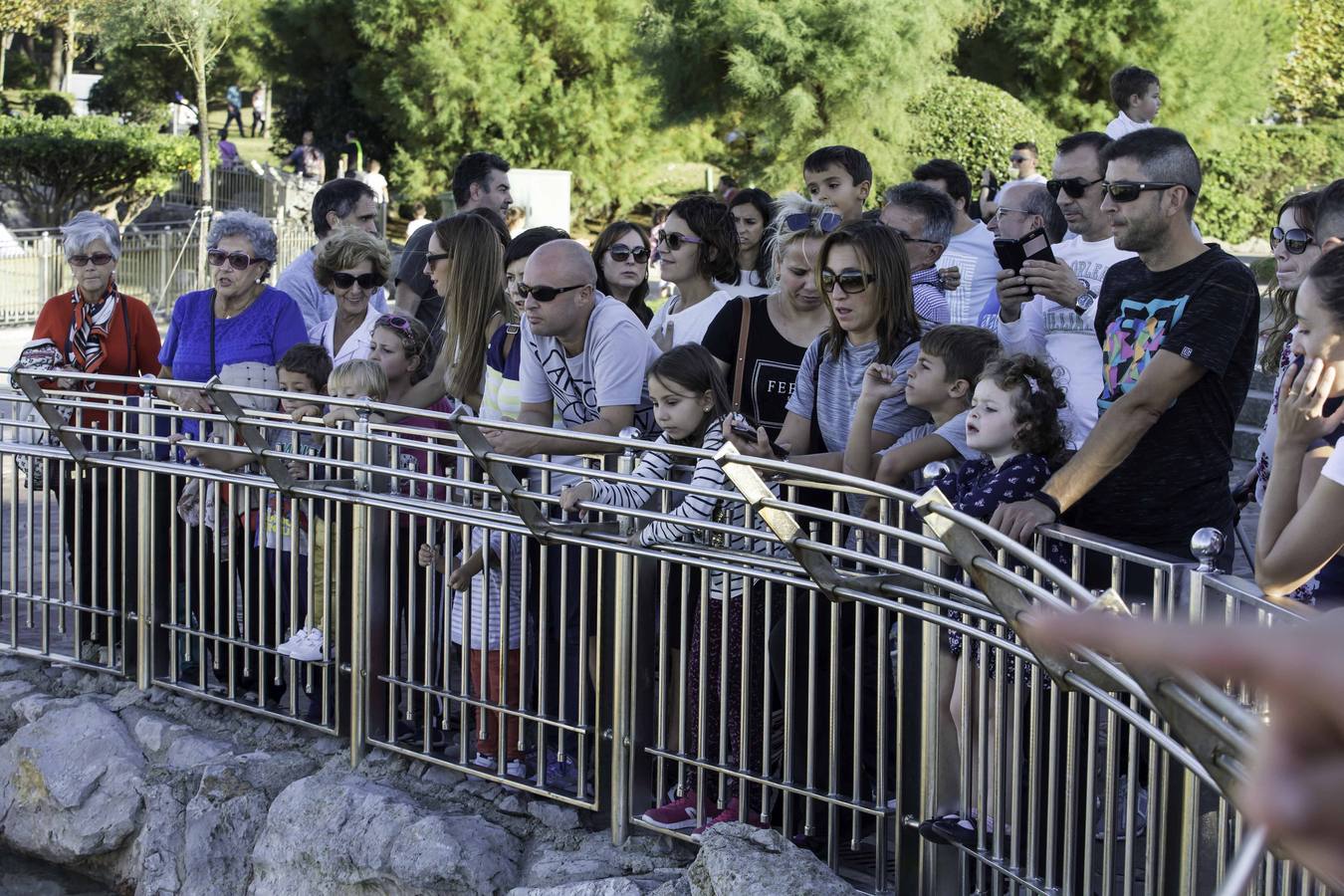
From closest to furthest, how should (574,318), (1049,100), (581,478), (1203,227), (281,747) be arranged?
(581,478)
(574,318)
(281,747)
(1203,227)
(1049,100)

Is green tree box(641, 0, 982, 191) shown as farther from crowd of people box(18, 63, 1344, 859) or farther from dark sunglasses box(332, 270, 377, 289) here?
dark sunglasses box(332, 270, 377, 289)

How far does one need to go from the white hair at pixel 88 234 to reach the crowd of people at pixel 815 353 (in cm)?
1

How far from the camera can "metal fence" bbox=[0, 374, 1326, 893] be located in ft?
11.6

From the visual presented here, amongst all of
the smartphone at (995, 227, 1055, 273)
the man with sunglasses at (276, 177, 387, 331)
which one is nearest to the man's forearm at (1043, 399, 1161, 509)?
the smartphone at (995, 227, 1055, 273)

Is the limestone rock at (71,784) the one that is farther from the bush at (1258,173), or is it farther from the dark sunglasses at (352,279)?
the bush at (1258,173)

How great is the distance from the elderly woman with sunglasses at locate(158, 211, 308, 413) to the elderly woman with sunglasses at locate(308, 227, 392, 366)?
0.17 metres

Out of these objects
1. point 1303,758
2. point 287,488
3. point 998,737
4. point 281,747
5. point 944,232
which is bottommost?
point 281,747

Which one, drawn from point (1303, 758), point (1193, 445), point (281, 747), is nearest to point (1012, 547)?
point (1193, 445)

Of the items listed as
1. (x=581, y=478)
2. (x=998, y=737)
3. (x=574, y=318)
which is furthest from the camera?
(x=574, y=318)

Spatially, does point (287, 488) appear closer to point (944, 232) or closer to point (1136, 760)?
point (944, 232)

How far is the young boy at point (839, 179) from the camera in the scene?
6.81 m

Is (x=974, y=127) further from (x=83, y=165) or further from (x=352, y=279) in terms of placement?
(x=83, y=165)

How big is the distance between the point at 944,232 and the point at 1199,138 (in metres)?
20.3

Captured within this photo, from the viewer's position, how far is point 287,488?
17.8ft
